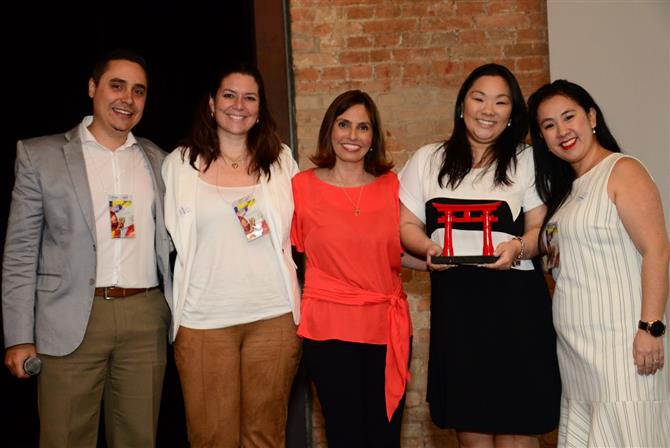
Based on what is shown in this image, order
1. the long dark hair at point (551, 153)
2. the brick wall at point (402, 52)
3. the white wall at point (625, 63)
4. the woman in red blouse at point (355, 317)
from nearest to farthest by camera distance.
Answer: the long dark hair at point (551, 153) → the woman in red blouse at point (355, 317) → the white wall at point (625, 63) → the brick wall at point (402, 52)

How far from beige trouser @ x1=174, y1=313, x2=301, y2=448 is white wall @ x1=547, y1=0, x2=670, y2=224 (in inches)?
88.9

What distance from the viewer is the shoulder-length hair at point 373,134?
120 inches

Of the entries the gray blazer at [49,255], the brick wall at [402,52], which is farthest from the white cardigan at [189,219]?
the brick wall at [402,52]

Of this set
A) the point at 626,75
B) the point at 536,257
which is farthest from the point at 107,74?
the point at 626,75

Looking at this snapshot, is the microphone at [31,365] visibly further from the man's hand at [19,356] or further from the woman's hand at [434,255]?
the woman's hand at [434,255]

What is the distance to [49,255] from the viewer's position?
2.91 meters

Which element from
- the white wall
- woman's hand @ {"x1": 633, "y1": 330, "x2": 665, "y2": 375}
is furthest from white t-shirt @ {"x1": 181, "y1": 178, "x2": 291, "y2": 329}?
the white wall

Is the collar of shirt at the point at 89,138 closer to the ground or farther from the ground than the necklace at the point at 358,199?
farther from the ground

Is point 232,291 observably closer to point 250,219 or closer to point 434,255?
point 250,219

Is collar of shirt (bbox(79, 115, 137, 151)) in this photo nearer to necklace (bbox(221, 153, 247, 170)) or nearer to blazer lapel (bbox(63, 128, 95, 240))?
blazer lapel (bbox(63, 128, 95, 240))

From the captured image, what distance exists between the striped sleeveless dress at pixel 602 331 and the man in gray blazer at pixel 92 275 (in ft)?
5.42

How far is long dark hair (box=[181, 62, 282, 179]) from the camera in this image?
306 cm

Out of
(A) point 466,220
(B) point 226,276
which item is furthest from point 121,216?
(A) point 466,220

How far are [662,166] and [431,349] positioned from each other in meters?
1.98
